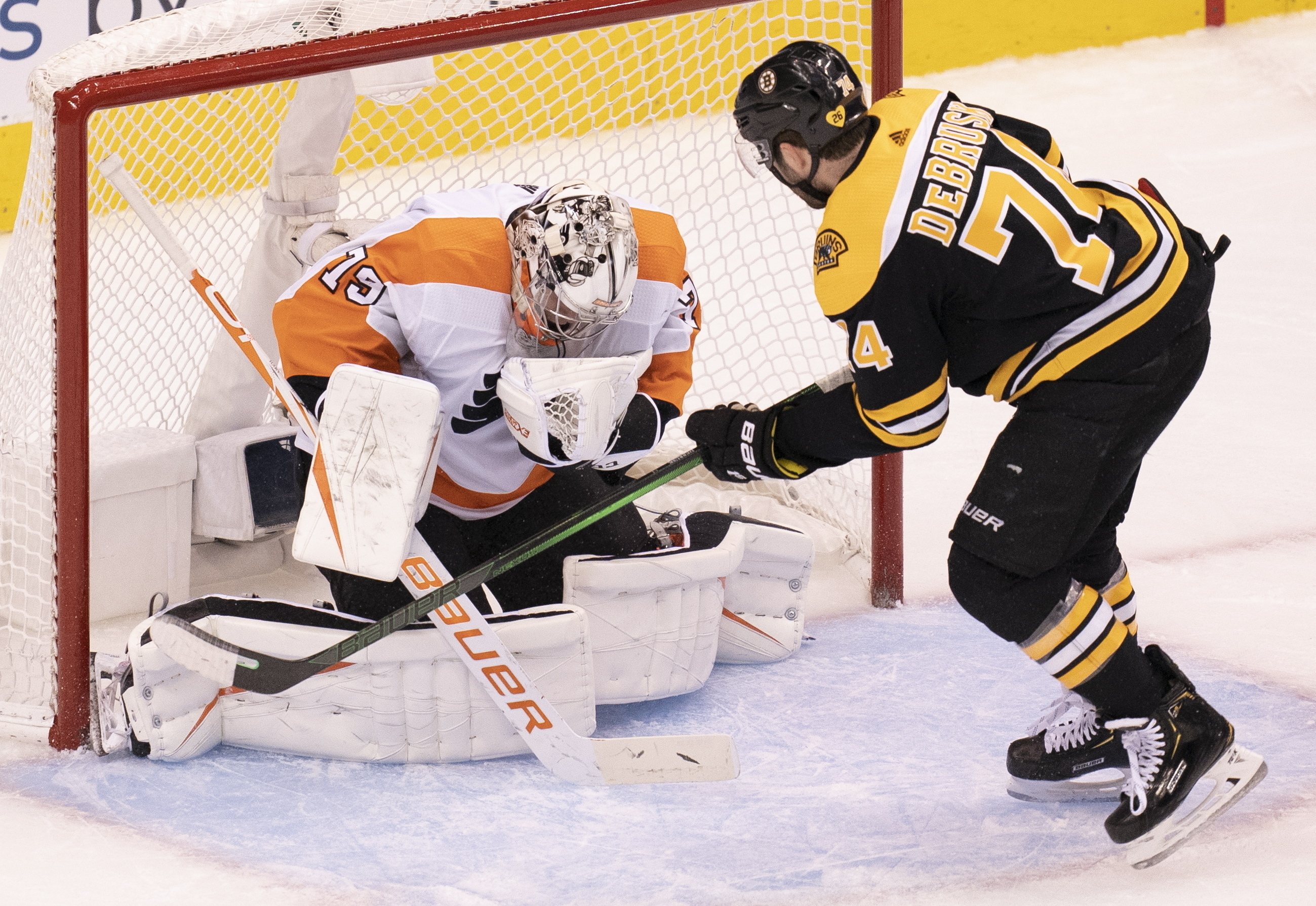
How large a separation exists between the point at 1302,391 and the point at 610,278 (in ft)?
7.73

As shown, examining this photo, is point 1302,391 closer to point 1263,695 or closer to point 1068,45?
point 1263,695

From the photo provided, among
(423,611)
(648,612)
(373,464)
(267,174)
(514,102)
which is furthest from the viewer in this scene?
(514,102)

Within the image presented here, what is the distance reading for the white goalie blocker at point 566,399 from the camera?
211 centimetres

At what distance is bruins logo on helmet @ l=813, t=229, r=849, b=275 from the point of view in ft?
5.82


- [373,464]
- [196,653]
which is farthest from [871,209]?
[196,653]

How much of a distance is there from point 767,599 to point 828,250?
0.94m

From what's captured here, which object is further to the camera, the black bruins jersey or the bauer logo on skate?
the bauer logo on skate

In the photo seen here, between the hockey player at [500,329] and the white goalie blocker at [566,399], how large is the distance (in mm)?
13

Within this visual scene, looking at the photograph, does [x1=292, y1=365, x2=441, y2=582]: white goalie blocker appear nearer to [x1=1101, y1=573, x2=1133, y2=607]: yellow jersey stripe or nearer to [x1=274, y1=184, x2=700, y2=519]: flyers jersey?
[x1=274, y1=184, x2=700, y2=519]: flyers jersey

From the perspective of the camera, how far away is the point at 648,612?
236cm

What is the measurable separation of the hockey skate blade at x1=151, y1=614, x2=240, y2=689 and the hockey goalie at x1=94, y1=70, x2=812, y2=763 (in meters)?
0.02

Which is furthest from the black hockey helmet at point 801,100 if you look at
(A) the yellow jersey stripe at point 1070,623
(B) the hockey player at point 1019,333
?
(A) the yellow jersey stripe at point 1070,623

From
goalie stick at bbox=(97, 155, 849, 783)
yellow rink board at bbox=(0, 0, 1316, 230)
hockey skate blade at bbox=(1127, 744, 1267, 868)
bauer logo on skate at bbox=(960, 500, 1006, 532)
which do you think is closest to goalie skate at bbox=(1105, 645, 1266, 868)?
hockey skate blade at bbox=(1127, 744, 1267, 868)

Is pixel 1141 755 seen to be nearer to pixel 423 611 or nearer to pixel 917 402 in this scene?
pixel 917 402
